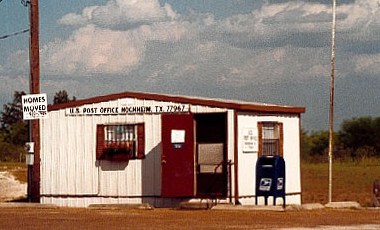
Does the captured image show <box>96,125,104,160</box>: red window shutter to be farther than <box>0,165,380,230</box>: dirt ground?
Yes

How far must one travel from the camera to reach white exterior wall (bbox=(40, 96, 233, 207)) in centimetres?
3017

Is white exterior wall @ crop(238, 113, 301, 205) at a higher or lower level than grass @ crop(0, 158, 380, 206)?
higher

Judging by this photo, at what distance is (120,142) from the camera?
30.6 metres

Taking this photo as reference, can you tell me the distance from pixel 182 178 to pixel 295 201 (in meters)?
4.27

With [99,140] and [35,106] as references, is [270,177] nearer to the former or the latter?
[99,140]

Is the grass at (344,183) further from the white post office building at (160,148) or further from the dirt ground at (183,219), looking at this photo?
the dirt ground at (183,219)

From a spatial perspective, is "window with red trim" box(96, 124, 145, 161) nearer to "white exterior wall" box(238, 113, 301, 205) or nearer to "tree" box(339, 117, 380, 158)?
"white exterior wall" box(238, 113, 301, 205)

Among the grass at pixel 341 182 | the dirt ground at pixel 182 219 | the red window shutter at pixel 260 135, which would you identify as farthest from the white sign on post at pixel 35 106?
the grass at pixel 341 182

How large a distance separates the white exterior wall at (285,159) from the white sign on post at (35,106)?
19.9ft

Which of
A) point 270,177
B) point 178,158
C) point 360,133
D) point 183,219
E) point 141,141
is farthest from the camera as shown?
point 360,133

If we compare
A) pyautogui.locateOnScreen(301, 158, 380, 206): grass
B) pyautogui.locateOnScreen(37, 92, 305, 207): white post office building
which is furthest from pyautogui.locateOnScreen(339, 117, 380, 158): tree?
pyautogui.locateOnScreen(37, 92, 305, 207): white post office building

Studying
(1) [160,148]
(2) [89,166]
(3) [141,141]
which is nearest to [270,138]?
(1) [160,148]

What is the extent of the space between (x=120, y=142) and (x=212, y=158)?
9.79 ft

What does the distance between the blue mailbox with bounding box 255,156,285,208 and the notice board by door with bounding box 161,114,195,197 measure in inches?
83.6
